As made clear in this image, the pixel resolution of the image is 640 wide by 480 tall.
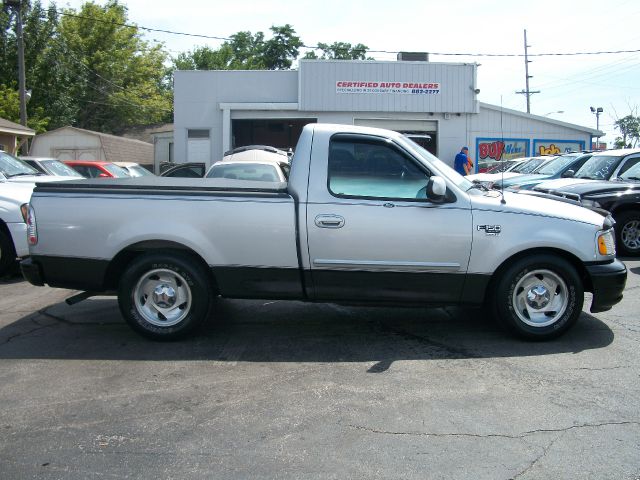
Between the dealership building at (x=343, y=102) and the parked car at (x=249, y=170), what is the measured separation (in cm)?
1347

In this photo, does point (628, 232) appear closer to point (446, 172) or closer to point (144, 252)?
point (446, 172)

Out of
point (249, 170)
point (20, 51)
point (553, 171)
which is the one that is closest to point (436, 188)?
point (249, 170)

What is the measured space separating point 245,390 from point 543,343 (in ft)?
8.90

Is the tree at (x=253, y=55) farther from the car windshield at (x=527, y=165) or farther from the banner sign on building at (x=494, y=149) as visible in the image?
the car windshield at (x=527, y=165)

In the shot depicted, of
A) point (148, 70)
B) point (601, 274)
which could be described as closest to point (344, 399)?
point (601, 274)

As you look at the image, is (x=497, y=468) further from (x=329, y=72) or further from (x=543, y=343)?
(x=329, y=72)

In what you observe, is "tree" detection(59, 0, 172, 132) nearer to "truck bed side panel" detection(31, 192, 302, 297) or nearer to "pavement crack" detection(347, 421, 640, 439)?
"truck bed side panel" detection(31, 192, 302, 297)

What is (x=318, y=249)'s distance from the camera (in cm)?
532

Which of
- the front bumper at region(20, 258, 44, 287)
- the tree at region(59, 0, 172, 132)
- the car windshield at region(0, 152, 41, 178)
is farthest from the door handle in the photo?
the tree at region(59, 0, 172, 132)

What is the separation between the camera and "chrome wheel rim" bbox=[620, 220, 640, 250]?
33.2ft

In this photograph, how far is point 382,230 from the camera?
207 inches

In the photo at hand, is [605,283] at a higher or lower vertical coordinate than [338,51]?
lower

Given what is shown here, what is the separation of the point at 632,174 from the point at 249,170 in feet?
22.6

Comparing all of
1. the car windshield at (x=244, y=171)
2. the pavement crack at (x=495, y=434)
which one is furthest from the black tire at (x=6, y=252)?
the pavement crack at (x=495, y=434)
